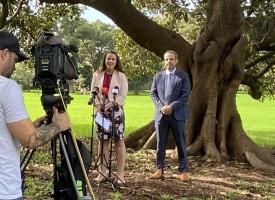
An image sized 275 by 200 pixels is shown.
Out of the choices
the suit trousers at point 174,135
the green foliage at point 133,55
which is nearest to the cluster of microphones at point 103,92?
the suit trousers at point 174,135

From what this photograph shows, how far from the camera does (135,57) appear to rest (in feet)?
61.0

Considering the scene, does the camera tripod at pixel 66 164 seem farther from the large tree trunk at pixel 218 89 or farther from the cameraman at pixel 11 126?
the large tree trunk at pixel 218 89

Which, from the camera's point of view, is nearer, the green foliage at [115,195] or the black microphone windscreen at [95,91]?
the green foliage at [115,195]

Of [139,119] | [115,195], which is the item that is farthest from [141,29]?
[139,119]

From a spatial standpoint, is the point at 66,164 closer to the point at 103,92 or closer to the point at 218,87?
the point at 103,92

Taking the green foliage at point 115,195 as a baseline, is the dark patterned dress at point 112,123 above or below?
above

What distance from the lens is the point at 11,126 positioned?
3143 millimetres

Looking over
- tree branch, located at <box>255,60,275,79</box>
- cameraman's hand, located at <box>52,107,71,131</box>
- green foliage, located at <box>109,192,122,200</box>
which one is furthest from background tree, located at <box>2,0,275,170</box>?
cameraman's hand, located at <box>52,107,71,131</box>

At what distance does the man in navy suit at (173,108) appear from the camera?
807 cm

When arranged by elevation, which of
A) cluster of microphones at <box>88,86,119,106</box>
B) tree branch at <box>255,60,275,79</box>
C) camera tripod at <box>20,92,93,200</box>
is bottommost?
camera tripod at <box>20,92,93,200</box>

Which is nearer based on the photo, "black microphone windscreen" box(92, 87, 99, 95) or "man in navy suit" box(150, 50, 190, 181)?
"black microphone windscreen" box(92, 87, 99, 95)

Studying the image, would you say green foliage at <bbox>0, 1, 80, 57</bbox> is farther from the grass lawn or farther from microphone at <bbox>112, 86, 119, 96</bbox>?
microphone at <bbox>112, 86, 119, 96</bbox>

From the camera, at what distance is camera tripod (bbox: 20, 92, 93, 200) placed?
12.5 ft

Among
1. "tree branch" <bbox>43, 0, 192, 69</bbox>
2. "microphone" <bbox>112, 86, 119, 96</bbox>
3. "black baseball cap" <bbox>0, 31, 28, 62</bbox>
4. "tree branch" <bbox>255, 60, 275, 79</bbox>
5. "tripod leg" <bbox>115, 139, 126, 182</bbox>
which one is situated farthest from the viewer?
"tree branch" <bbox>255, 60, 275, 79</bbox>
